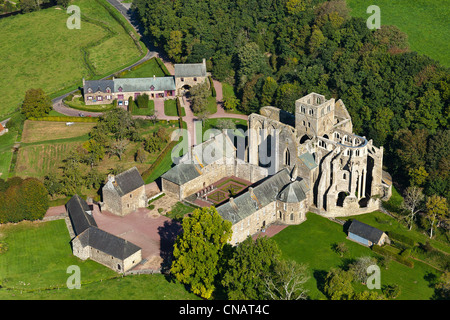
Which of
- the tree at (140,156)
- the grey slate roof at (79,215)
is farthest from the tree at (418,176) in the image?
the grey slate roof at (79,215)

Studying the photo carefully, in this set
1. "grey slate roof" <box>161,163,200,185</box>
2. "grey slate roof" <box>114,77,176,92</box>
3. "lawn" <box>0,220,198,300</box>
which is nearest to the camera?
"lawn" <box>0,220,198,300</box>

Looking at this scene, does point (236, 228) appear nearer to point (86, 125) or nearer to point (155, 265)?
point (155, 265)

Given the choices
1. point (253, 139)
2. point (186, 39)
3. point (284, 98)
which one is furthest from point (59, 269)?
point (186, 39)

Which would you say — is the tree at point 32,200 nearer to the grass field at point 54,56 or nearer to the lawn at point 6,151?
the lawn at point 6,151

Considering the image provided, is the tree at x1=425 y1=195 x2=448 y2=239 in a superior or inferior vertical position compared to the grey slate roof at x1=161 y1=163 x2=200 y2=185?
inferior

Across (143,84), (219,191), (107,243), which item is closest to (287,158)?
(219,191)

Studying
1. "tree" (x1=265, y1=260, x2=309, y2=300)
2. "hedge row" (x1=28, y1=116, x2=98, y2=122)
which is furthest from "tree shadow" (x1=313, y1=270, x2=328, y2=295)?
"hedge row" (x1=28, y1=116, x2=98, y2=122)

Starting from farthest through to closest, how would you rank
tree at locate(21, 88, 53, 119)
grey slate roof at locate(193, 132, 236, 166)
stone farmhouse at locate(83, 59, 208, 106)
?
stone farmhouse at locate(83, 59, 208, 106) < tree at locate(21, 88, 53, 119) < grey slate roof at locate(193, 132, 236, 166)

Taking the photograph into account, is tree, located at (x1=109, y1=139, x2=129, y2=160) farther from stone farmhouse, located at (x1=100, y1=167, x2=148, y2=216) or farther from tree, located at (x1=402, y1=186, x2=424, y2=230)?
tree, located at (x1=402, y1=186, x2=424, y2=230)
